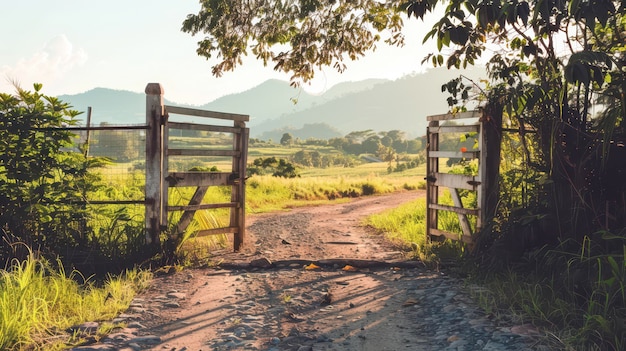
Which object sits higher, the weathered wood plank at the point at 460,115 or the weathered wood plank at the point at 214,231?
the weathered wood plank at the point at 460,115

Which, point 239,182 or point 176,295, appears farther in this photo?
point 239,182

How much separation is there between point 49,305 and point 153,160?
2.86 meters

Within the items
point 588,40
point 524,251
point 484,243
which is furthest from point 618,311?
point 588,40

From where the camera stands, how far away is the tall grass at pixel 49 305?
183 inches

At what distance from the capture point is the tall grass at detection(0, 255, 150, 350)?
464 centimetres

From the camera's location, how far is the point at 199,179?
8.65 meters

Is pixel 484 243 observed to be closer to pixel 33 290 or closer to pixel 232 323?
pixel 232 323

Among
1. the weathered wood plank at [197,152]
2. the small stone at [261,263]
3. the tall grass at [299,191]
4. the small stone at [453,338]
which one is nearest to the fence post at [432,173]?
the small stone at [261,263]

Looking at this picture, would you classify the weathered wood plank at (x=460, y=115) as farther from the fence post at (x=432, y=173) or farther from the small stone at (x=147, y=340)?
the small stone at (x=147, y=340)

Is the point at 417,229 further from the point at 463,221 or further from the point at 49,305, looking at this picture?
the point at 49,305

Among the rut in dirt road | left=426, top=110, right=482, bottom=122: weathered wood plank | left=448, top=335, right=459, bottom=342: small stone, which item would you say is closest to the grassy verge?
the rut in dirt road

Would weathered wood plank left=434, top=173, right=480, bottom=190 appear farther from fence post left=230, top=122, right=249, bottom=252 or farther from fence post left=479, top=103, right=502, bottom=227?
fence post left=230, top=122, right=249, bottom=252

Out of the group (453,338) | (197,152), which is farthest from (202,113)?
(453,338)

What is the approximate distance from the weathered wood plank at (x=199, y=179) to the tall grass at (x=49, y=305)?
6.06ft
